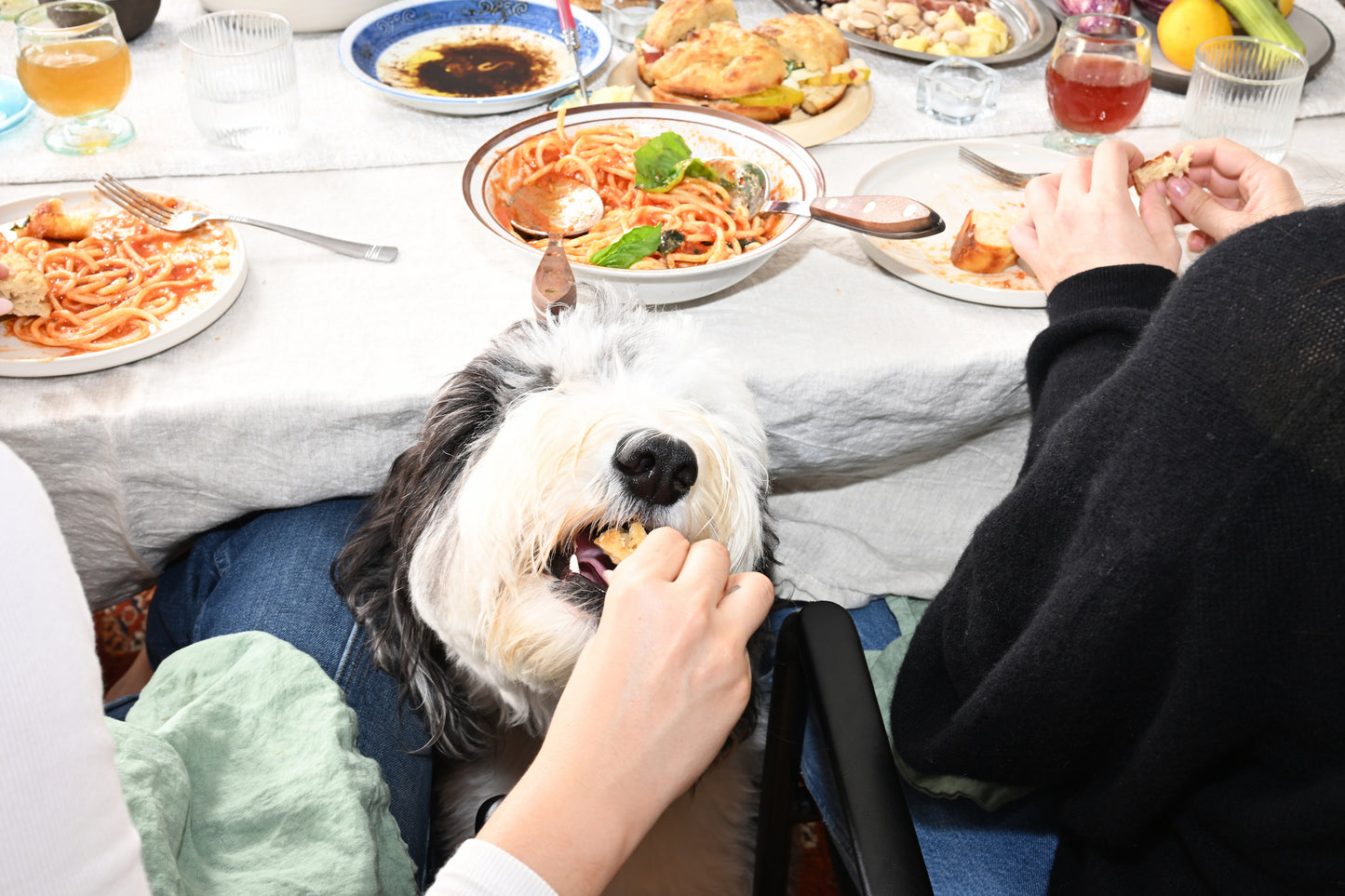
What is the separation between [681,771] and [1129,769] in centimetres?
42

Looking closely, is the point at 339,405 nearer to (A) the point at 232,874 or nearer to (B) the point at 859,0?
(A) the point at 232,874

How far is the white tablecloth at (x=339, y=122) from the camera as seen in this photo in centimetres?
168

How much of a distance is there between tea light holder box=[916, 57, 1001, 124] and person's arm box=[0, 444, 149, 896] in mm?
1747

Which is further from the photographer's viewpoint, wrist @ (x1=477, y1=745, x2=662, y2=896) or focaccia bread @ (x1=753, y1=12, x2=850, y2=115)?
focaccia bread @ (x1=753, y1=12, x2=850, y2=115)

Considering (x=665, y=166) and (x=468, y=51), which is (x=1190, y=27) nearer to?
(x=665, y=166)

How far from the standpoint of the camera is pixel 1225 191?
1.51 m

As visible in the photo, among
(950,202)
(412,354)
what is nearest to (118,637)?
(412,354)

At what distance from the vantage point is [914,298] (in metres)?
1.49

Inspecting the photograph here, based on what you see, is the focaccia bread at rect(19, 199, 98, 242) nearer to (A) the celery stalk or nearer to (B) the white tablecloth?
(B) the white tablecloth

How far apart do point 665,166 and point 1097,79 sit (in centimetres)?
81

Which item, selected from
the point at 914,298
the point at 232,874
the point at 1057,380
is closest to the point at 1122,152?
the point at 914,298

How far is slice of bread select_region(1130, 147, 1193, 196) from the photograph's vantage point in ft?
4.74

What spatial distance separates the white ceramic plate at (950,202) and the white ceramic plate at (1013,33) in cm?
33

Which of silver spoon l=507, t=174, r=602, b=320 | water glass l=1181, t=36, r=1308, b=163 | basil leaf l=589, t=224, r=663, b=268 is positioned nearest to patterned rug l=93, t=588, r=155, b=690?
silver spoon l=507, t=174, r=602, b=320
